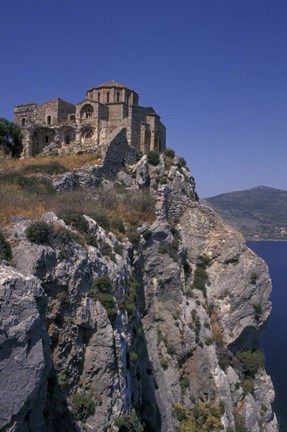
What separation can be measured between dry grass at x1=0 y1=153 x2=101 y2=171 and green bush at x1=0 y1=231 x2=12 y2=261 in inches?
625

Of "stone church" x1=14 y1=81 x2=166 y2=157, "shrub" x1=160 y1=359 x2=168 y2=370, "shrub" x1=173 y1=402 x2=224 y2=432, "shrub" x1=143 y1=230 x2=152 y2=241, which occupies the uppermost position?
"stone church" x1=14 y1=81 x2=166 y2=157

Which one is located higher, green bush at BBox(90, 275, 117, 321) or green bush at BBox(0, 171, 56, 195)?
green bush at BBox(0, 171, 56, 195)

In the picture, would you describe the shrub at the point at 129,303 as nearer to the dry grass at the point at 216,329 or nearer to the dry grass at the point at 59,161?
the dry grass at the point at 216,329

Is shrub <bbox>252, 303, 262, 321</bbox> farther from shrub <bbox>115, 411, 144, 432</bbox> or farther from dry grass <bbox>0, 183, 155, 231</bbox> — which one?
shrub <bbox>115, 411, 144, 432</bbox>

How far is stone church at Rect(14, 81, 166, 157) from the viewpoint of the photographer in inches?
1286

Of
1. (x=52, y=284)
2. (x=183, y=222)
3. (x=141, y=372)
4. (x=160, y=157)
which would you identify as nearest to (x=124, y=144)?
(x=160, y=157)

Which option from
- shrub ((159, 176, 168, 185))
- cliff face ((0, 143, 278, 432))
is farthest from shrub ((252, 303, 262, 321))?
shrub ((159, 176, 168, 185))

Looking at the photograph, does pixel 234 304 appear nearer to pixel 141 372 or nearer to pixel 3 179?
pixel 141 372

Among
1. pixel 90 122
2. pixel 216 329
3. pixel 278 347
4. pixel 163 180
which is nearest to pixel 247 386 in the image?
pixel 216 329

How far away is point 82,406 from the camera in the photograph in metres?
12.5

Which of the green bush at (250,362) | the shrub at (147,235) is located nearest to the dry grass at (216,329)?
the green bush at (250,362)

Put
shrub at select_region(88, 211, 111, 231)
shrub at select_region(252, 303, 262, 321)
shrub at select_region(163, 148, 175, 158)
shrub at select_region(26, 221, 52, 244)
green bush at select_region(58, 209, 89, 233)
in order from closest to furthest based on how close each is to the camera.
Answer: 1. shrub at select_region(26, 221, 52, 244)
2. green bush at select_region(58, 209, 89, 233)
3. shrub at select_region(88, 211, 111, 231)
4. shrub at select_region(252, 303, 262, 321)
5. shrub at select_region(163, 148, 175, 158)

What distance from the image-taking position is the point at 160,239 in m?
24.9

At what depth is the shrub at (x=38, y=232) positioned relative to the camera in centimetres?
1242
